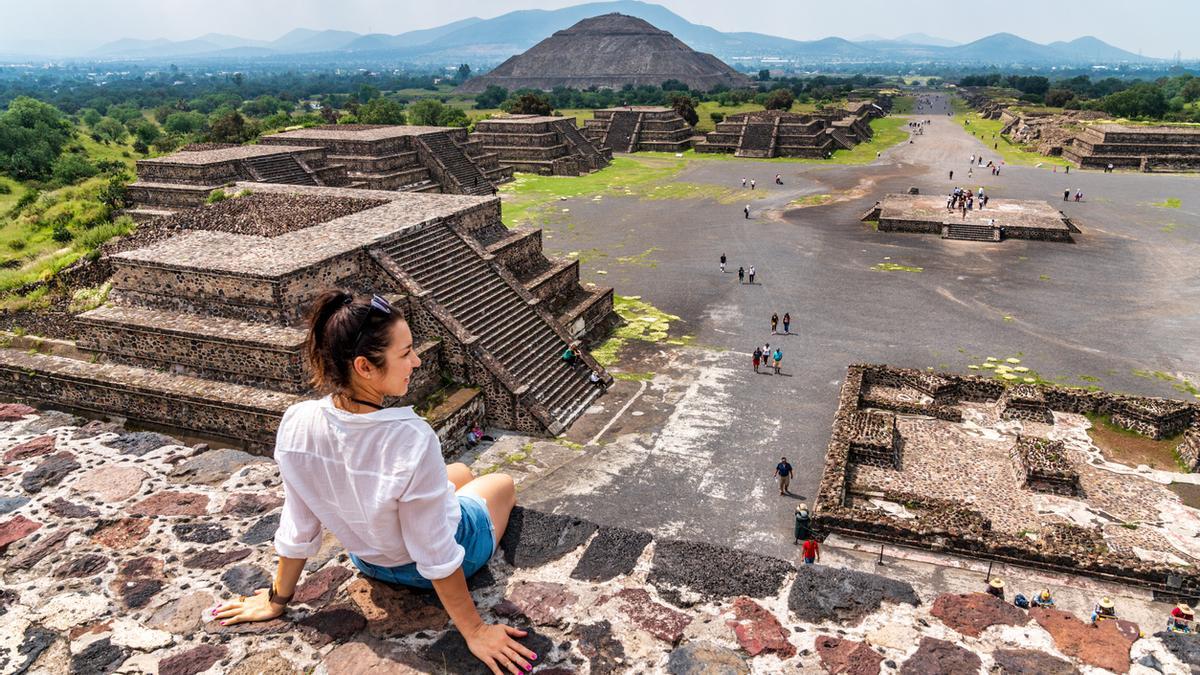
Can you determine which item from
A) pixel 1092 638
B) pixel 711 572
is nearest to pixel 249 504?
pixel 711 572

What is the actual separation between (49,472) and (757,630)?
242 inches

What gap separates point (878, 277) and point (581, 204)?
19.0 m

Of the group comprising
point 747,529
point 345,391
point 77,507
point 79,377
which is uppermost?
point 345,391

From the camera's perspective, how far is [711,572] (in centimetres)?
497

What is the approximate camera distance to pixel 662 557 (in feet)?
16.7

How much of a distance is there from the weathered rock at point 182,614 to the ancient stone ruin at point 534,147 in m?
46.5

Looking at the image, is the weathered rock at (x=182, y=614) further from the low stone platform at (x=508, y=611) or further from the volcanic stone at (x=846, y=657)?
the volcanic stone at (x=846, y=657)

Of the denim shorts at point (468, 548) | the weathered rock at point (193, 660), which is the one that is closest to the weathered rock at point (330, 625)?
the denim shorts at point (468, 548)

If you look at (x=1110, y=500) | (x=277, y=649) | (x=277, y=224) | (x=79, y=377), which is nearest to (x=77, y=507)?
(x=277, y=649)

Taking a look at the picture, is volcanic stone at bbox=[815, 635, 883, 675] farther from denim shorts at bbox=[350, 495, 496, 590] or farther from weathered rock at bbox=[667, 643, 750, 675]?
denim shorts at bbox=[350, 495, 496, 590]

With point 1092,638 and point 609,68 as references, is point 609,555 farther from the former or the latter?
point 609,68

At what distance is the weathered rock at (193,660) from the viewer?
3859mm

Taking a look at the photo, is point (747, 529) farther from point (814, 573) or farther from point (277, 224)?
point (277, 224)

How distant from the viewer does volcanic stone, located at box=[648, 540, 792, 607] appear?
15.7 feet
